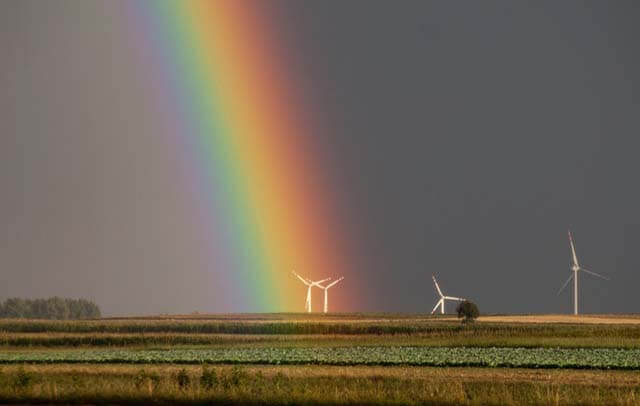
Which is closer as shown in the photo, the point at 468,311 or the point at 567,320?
the point at 468,311

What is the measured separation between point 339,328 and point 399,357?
148 feet

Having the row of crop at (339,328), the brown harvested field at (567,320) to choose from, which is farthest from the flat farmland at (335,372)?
the brown harvested field at (567,320)

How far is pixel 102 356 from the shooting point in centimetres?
6134

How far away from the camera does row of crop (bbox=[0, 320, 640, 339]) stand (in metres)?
91.2

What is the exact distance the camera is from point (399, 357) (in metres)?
57.9

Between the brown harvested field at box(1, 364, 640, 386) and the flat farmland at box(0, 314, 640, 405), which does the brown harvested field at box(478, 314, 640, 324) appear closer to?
the flat farmland at box(0, 314, 640, 405)

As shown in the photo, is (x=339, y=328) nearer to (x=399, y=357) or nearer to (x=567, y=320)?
(x=567, y=320)

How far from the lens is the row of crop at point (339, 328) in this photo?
299ft

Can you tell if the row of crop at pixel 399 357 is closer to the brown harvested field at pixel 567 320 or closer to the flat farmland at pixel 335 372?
the flat farmland at pixel 335 372

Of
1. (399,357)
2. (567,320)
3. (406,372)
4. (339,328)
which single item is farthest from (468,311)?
(406,372)

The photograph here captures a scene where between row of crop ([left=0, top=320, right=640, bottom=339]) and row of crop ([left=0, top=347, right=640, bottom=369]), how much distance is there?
2551 centimetres

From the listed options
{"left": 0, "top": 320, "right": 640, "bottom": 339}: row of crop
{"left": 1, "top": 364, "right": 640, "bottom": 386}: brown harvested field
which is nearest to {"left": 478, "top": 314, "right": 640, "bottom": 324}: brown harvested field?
{"left": 0, "top": 320, "right": 640, "bottom": 339}: row of crop

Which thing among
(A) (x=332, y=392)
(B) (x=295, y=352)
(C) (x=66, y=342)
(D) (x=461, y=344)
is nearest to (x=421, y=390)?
(A) (x=332, y=392)

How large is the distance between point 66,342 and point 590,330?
42.5 metres
